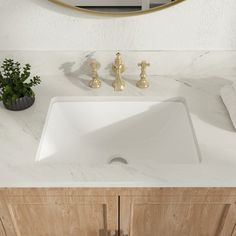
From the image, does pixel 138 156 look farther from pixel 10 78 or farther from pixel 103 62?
pixel 10 78

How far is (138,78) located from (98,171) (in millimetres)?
536

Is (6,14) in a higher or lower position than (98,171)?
higher

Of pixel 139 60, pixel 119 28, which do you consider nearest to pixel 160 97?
pixel 139 60

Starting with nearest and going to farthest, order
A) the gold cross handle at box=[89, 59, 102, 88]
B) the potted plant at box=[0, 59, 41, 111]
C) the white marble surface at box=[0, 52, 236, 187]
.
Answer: the white marble surface at box=[0, 52, 236, 187]
the potted plant at box=[0, 59, 41, 111]
the gold cross handle at box=[89, 59, 102, 88]

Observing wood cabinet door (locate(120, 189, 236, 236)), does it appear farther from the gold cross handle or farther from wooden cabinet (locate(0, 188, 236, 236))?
the gold cross handle

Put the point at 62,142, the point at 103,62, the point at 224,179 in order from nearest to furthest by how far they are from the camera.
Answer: the point at 224,179
the point at 62,142
the point at 103,62

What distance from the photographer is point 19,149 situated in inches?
35.0

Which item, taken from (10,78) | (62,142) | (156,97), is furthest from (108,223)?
(10,78)

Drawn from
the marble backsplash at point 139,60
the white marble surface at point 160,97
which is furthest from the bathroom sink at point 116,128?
the marble backsplash at point 139,60

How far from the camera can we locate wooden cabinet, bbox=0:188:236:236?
0.84 meters

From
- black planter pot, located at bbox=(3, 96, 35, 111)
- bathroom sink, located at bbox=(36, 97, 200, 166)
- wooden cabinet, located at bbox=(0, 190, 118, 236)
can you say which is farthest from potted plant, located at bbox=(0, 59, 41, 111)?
wooden cabinet, located at bbox=(0, 190, 118, 236)

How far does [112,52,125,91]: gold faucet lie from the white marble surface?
0.03m

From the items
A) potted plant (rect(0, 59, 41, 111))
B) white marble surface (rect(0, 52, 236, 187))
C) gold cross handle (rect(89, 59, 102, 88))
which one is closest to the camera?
white marble surface (rect(0, 52, 236, 187))

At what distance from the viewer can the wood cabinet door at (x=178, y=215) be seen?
0.87 m
